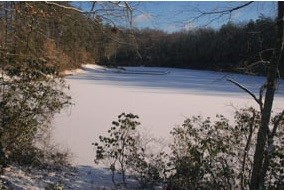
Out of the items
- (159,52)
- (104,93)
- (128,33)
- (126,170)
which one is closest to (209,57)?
(159,52)

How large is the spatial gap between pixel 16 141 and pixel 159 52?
52.9 metres

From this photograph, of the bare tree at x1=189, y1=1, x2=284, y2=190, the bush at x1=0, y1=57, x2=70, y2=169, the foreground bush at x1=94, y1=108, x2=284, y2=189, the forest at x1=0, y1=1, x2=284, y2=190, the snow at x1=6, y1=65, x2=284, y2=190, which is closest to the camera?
the bare tree at x1=189, y1=1, x2=284, y2=190

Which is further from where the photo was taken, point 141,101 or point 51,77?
point 141,101

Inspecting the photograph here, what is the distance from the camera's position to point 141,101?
1700 cm

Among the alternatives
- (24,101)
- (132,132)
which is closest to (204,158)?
(132,132)

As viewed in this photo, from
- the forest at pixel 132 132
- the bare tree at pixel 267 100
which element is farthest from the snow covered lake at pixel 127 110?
the bare tree at pixel 267 100

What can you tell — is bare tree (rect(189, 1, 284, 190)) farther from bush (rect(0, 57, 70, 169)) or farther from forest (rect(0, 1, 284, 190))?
bush (rect(0, 57, 70, 169))

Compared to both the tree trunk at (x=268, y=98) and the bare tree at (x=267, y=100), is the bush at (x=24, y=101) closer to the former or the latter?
the bare tree at (x=267, y=100)

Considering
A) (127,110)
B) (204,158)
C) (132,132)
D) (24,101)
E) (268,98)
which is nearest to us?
(268,98)

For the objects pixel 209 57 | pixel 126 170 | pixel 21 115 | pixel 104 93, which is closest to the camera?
pixel 21 115

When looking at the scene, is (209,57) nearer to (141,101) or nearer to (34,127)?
(141,101)

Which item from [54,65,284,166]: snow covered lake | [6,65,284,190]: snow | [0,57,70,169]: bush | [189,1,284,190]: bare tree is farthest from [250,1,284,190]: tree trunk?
[0,57,70,169]: bush

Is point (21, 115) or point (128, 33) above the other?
point (128, 33)

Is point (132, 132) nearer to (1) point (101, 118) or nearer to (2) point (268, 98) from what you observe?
(2) point (268, 98)
